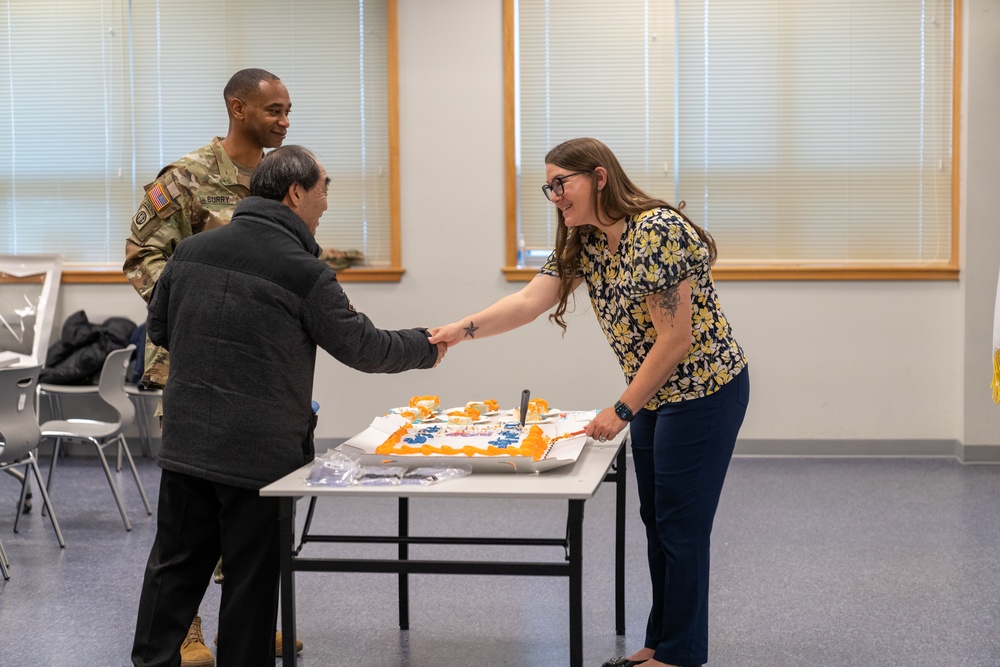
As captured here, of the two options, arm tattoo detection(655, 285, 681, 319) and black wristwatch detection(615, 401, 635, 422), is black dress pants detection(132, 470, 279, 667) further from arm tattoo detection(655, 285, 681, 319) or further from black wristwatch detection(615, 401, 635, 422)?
arm tattoo detection(655, 285, 681, 319)

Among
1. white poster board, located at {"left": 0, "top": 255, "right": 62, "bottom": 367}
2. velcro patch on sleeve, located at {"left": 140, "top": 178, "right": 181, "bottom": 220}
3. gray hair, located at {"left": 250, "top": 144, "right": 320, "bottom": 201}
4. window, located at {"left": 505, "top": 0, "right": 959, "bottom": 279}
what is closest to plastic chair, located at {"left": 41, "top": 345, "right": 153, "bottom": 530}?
white poster board, located at {"left": 0, "top": 255, "right": 62, "bottom": 367}

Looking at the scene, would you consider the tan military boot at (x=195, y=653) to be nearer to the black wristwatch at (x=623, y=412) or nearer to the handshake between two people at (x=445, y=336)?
the handshake between two people at (x=445, y=336)

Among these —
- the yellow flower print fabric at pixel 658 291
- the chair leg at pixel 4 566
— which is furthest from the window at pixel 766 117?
the yellow flower print fabric at pixel 658 291

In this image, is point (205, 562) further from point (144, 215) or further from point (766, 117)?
point (766, 117)

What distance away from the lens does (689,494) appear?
8.43 ft

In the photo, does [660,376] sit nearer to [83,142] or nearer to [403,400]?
[403,400]

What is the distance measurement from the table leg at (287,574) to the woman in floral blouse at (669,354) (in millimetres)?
754

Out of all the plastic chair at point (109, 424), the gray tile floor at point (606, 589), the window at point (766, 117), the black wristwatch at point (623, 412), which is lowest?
the gray tile floor at point (606, 589)

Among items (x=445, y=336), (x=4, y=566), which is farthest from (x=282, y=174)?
(x=4, y=566)

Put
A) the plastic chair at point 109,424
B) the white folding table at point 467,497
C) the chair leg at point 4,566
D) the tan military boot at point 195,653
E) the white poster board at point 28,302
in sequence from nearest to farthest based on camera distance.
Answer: the white folding table at point 467,497 → the tan military boot at point 195,653 → the chair leg at point 4,566 → the plastic chair at point 109,424 → the white poster board at point 28,302

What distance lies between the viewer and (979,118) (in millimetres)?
5555

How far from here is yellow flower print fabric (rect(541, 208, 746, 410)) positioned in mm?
2434

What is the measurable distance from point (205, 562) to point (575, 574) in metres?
0.90

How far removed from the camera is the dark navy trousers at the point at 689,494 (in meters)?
2.55
